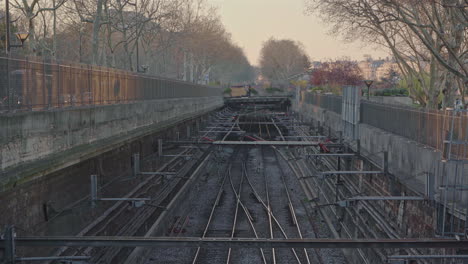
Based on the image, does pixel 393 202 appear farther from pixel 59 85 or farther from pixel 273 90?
pixel 273 90

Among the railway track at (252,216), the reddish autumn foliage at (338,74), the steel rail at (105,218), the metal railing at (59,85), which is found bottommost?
the railway track at (252,216)

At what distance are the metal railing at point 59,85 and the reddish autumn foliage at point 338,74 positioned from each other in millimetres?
54668

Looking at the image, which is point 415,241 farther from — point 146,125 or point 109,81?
point 146,125

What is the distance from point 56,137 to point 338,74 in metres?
68.5

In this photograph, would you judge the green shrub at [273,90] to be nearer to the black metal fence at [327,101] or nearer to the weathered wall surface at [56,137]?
the black metal fence at [327,101]

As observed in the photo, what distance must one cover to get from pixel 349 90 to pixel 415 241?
18885 millimetres

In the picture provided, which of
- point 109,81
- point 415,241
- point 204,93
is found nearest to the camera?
point 415,241

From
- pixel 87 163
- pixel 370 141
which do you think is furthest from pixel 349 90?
pixel 87 163

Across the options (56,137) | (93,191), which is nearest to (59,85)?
(56,137)

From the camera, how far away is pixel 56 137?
13.4 metres

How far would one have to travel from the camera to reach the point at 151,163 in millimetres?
24359

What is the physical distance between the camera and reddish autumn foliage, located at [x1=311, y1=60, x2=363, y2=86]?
3047 inches

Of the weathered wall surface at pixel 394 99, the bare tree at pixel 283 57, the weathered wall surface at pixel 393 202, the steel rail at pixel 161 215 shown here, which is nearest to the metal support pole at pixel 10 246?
the steel rail at pixel 161 215

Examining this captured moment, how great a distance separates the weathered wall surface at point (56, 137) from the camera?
10.8 metres
